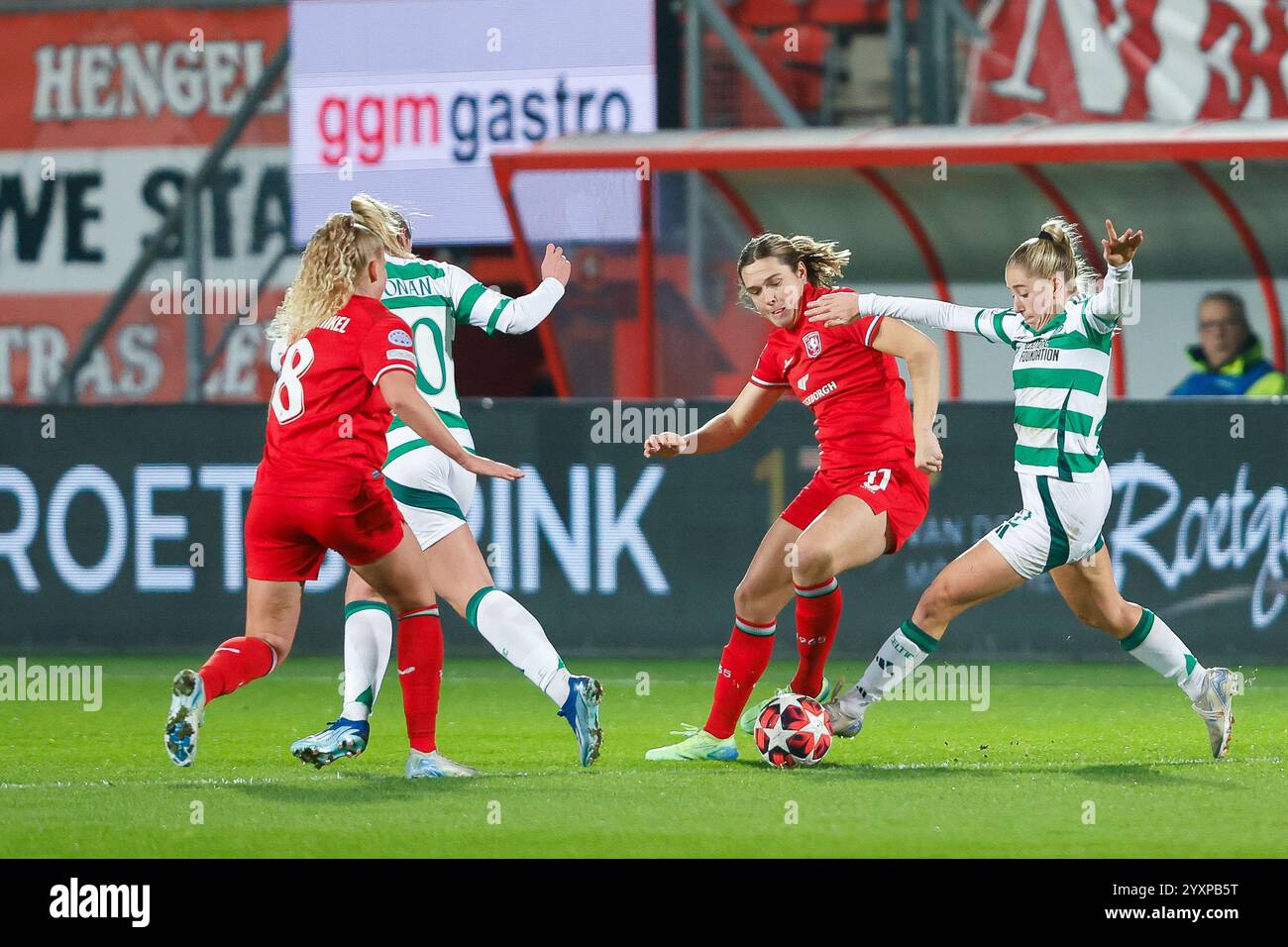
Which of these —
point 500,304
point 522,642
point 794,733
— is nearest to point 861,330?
point 500,304

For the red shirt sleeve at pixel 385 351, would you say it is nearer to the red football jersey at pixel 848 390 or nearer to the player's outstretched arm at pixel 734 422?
the player's outstretched arm at pixel 734 422

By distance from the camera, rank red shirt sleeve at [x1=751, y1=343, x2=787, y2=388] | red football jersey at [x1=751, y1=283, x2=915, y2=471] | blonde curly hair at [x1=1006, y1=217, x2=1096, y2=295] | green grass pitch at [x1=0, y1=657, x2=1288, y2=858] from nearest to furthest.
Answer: green grass pitch at [x1=0, y1=657, x2=1288, y2=858] → blonde curly hair at [x1=1006, y1=217, x2=1096, y2=295] → red football jersey at [x1=751, y1=283, x2=915, y2=471] → red shirt sleeve at [x1=751, y1=343, x2=787, y2=388]

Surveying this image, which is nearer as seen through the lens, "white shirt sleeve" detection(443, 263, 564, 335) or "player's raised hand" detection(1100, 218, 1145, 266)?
"player's raised hand" detection(1100, 218, 1145, 266)

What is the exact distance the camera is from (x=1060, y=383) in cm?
687

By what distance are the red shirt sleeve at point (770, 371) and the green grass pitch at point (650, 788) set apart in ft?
4.13

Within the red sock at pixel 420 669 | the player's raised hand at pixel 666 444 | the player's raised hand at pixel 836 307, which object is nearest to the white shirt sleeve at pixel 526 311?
the player's raised hand at pixel 666 444

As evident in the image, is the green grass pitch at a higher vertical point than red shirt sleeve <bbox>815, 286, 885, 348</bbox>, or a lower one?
lower

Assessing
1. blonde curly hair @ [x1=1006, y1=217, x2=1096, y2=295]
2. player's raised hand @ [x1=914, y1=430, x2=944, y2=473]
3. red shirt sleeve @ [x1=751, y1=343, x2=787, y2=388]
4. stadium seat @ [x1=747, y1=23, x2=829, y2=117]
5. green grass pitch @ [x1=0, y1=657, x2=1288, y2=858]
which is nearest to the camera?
green grass pitch @ [x1=0, y1=657, x2=1288, y2=858]

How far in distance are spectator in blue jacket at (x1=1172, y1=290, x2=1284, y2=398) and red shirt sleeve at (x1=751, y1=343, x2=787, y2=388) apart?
477 cm

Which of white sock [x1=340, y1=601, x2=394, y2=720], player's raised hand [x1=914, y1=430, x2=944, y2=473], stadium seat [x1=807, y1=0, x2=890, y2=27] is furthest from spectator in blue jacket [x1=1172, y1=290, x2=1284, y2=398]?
white sock [x1=340, y1=601, x2=394, y2=720]

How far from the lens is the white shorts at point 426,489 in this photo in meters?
7.06

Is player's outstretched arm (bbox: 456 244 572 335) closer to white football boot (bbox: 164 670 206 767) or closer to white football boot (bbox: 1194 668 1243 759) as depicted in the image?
white football boot (bbox: 164 670 206 767)

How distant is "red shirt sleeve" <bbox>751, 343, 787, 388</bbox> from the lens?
7348 millimetres

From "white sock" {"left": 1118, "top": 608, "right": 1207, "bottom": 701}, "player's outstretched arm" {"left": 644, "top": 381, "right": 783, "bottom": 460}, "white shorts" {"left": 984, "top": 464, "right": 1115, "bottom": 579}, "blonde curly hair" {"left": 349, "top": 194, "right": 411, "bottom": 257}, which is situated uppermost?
"blonde curly hair" {"left": 349, "top": 194, "right": 411, "bottom": 257}
